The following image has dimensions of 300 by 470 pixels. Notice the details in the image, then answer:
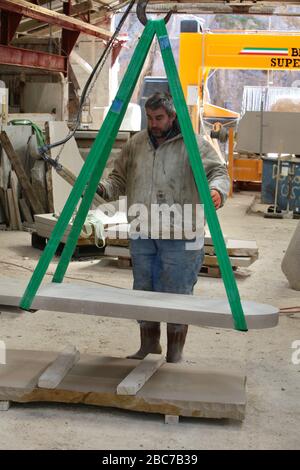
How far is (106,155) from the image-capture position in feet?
15.5

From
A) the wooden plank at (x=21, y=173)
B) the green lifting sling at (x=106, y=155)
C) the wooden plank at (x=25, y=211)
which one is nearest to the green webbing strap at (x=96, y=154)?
the green lifting sling at (x=106, y=155)

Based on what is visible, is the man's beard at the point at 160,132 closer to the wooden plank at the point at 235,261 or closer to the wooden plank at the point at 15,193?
the wooden plank at the point at 235,261

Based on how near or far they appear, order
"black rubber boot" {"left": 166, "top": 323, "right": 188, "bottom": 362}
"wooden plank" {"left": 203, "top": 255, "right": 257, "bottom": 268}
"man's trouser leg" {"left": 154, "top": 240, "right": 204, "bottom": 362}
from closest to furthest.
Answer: "man's trouser leg" {"left": 154, "top": 240, "right": 204, "bottom": 362}
"black rubber boot" {"left": 166, "top": 323, "right": 188, "bottom": 362}
"wooden plank" {"left": 203, "top": 255, "right": 257, "bottom": 268}

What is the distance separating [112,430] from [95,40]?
17102 mm

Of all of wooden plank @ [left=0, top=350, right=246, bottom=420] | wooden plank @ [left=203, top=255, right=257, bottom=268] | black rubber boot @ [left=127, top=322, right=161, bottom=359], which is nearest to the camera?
wooden plank @ [left=0, top=350, right=246, bottom=420]

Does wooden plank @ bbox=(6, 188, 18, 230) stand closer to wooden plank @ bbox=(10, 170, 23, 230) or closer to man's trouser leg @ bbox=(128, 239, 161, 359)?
wooden plank @ bbox=(10, 170, 23, 230)

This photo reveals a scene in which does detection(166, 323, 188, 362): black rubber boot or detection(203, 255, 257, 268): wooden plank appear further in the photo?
detection(203, 255, 257, 268): wooden plank

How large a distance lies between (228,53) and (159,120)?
11320mm

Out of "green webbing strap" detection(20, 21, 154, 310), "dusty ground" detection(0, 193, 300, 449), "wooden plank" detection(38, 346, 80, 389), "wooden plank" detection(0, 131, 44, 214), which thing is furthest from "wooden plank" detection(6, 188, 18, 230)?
"green webbing strap" detection(20, 21, 154, 310)

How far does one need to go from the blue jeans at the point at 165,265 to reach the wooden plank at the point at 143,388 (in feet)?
1.66

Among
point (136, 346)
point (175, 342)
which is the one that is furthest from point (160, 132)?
point (136, 346)

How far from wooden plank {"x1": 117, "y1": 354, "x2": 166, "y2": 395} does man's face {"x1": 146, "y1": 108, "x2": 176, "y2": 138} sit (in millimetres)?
1397

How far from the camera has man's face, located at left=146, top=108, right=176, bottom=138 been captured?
16.3 feet

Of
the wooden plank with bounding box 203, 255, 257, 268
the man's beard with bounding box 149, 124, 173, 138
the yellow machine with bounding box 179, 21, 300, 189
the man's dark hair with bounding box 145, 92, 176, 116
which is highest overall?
the yellow machine with bounding box 179, 21, 300, 189
